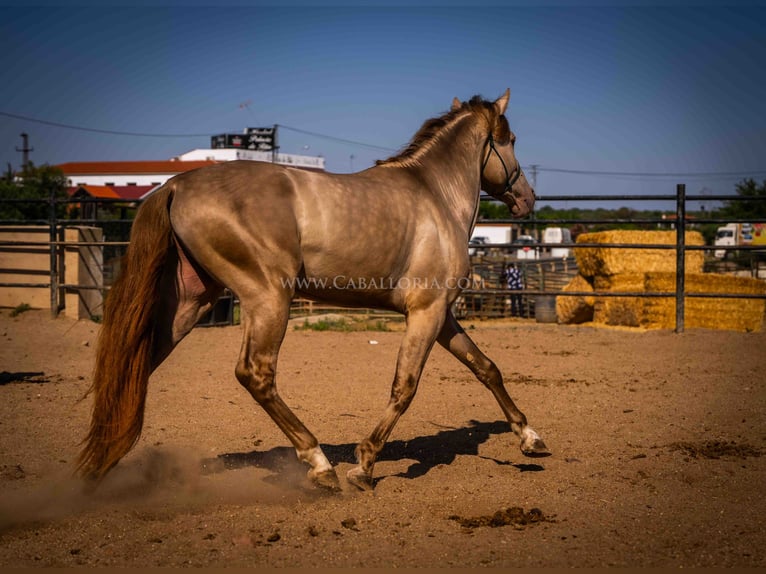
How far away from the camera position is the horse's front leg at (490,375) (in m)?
4.58

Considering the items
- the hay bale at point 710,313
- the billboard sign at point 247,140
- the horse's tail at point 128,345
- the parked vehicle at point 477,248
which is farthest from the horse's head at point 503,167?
the billboard sign at point 247,140

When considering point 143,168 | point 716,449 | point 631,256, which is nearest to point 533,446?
point 716,449

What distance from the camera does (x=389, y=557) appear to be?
2957 mm

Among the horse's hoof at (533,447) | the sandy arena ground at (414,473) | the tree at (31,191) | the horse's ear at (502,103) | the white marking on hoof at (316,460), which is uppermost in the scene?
the tree at (31,191)

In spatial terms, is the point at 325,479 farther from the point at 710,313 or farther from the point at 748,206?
the point at 748,206

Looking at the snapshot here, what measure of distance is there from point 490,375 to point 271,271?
1739mm

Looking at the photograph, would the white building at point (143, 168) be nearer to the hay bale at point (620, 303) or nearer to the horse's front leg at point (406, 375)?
the hay bale at point (620, 303)

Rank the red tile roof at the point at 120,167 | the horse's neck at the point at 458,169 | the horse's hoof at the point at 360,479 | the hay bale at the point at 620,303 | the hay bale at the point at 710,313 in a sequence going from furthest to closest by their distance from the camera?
the red tile roof at the point at 120,167 < the hay bale at the point at 620,303 < the hay bale at the point at 710,313 < the horse's neck at the point at 458,169 < the horse's hoof at the point at 360,479

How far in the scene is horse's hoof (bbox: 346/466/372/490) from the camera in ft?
12.8

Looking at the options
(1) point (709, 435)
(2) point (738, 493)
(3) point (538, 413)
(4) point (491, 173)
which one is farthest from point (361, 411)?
(2) point (738, 493)

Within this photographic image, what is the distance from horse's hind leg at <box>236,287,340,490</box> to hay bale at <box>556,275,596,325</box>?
11.6 metres

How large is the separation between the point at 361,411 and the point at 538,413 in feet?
4.52

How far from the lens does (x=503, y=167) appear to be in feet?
17.0

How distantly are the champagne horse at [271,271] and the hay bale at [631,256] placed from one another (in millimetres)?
10199
